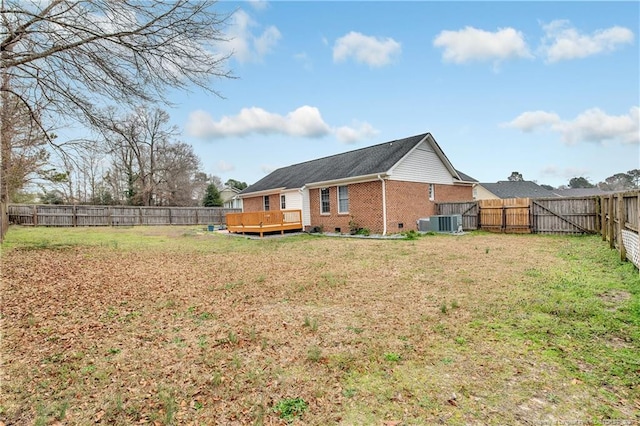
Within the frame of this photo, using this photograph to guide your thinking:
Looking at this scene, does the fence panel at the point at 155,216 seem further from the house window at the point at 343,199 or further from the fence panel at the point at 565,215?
the fence panel at the point at 565,215

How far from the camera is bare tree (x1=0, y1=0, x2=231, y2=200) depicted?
5.80 m

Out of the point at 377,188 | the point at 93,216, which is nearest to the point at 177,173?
the point at 93,216

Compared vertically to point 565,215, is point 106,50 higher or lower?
higher

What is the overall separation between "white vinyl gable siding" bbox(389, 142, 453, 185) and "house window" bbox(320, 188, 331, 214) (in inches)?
158

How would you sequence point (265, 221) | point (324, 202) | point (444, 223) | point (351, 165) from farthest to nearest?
point (351, 165)
point (324, 202)
point (265, 221)
point (444, 223)

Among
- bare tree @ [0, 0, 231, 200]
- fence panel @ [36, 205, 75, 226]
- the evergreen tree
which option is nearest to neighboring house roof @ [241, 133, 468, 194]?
bare tree @ [0, 0, 231, 200]

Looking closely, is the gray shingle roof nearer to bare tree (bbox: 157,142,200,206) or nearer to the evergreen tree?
bare tree (bbox: 157,142,200,206)

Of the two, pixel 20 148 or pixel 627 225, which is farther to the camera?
pixel 20 148

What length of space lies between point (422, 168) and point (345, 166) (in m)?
4.31

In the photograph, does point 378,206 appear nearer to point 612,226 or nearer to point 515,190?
point 612,226

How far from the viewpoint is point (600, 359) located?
296cm

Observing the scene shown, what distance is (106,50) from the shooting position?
20.5 ft

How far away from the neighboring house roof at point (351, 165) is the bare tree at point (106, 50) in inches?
393

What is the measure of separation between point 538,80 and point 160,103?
15621 mm
